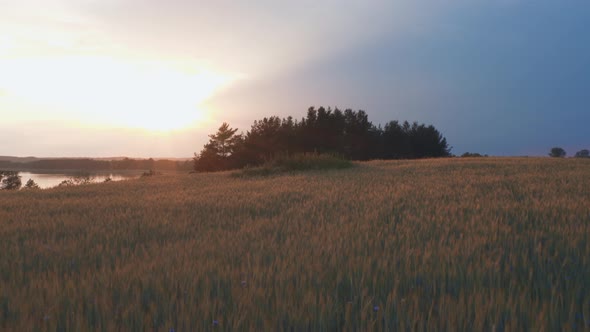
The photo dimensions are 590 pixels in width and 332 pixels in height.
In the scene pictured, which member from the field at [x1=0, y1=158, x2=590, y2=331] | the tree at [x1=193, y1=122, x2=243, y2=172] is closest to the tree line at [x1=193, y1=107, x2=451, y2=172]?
the tree at [x1=193, y1=122, x2=243, y2=172]

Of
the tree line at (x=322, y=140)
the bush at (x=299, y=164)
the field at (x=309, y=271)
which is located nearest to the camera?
the field at (x=309, y=271)

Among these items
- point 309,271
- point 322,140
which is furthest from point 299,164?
point 322,140

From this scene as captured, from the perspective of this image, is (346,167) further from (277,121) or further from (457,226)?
(277,121)

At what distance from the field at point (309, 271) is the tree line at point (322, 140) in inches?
1576

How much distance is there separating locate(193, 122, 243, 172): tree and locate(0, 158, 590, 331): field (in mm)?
45339

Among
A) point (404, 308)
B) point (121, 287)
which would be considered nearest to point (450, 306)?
point (404, 308)

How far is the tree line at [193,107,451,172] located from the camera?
47406 millimetres

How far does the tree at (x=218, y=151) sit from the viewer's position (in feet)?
166

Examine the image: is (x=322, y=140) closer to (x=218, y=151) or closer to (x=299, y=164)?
(x=218, y=151)

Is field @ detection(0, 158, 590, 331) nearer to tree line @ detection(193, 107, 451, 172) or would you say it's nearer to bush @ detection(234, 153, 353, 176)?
bush @ detection(234, 153, 353, 176)

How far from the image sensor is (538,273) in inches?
95.7

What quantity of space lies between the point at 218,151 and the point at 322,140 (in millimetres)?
13534

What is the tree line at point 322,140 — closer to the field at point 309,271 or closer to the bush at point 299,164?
the bush at point 299,164

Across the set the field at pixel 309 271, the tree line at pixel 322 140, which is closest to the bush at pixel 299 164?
the field at pixel 309 271
